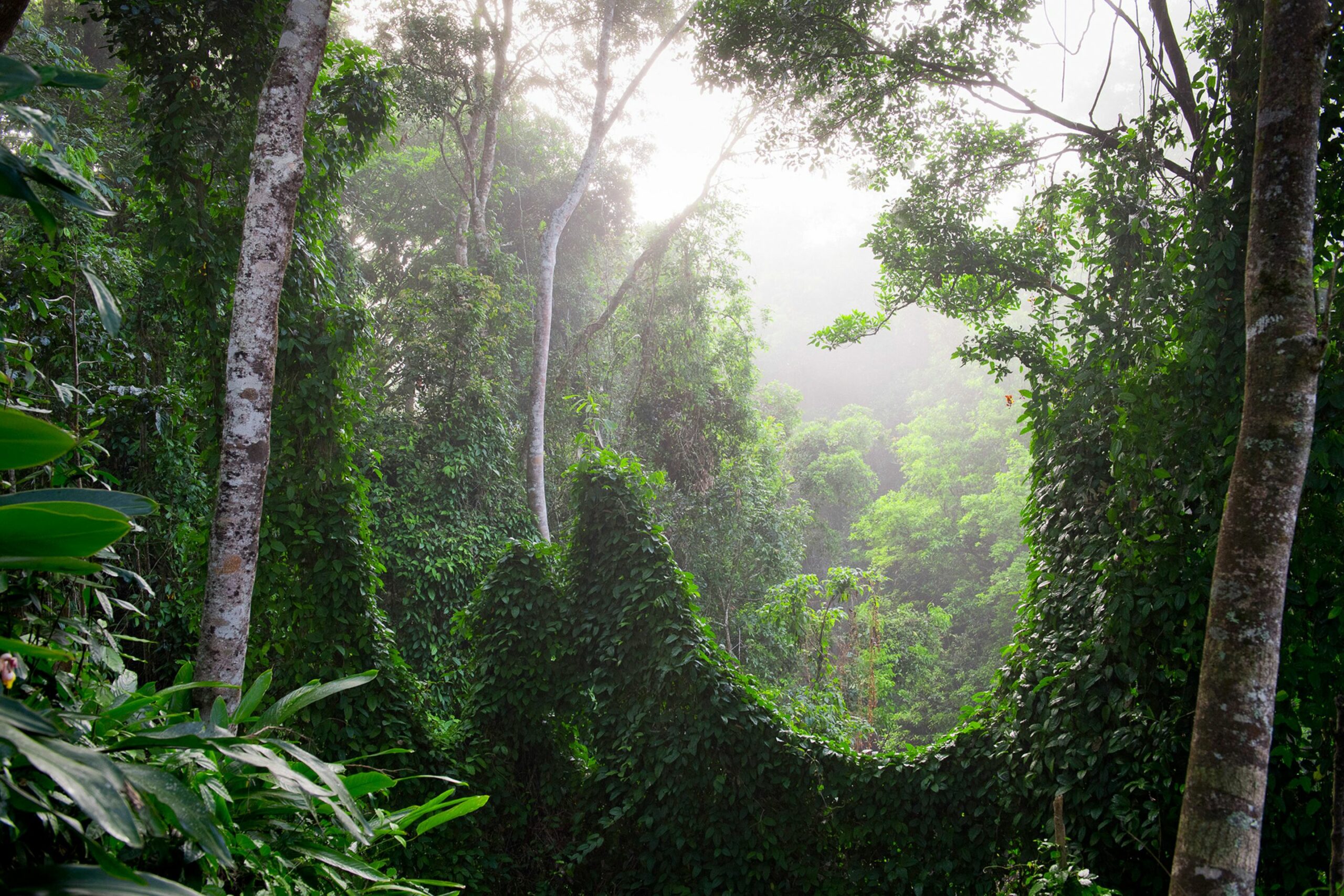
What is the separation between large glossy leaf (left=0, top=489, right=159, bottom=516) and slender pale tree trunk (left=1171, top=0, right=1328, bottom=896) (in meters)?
2.38

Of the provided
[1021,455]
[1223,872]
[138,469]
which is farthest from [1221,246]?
[1021,455]

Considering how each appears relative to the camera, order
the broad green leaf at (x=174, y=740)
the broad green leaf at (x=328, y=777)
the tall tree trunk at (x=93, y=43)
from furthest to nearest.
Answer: the tall tree trunk at (x=93, y=43)
the broad green leaf at (x=328, y=777)
the broad green leaf at (x=174, y=740)

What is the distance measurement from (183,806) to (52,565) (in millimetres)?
282

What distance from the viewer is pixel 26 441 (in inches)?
28.6

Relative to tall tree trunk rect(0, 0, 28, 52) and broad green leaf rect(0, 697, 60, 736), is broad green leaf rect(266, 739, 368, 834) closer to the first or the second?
broad green leaf rect(0, 697, 60, 736)

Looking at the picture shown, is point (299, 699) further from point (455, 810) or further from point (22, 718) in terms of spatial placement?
point (22, 718)

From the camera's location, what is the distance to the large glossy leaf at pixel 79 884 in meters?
0.57

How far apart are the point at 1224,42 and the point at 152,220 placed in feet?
15.9

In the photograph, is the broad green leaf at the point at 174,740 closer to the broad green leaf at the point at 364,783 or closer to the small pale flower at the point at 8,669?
the small pale flower at the point at 8,669

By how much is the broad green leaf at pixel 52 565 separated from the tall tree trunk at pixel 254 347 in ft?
7.46

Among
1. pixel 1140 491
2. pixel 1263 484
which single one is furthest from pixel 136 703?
pixel 1140 491

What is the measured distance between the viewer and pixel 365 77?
4.06 m

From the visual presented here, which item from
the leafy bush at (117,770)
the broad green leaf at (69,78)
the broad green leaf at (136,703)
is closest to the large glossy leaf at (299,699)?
the leafy bush at (117,770)

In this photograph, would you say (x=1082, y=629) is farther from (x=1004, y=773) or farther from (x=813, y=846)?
(x=813, y=846)
